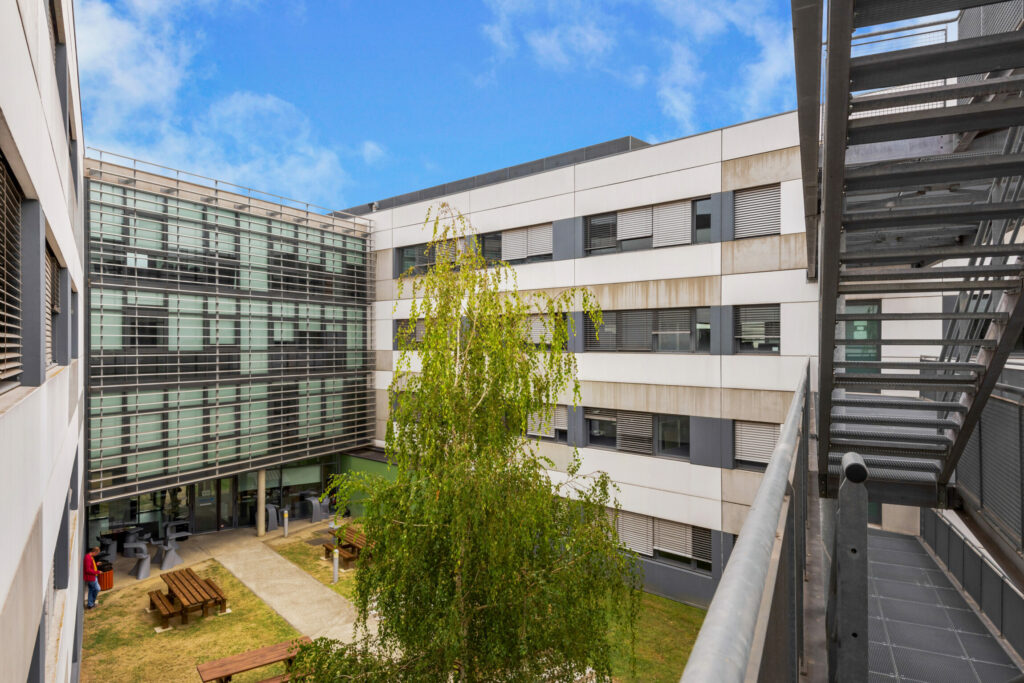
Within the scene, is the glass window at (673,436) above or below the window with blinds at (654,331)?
below

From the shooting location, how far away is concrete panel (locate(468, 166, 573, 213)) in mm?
17547

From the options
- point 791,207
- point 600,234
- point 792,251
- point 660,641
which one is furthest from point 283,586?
point 791,207

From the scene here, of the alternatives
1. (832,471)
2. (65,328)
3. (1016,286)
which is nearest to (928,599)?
(832,471)

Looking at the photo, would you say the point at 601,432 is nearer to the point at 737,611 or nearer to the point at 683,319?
the point at 683,319

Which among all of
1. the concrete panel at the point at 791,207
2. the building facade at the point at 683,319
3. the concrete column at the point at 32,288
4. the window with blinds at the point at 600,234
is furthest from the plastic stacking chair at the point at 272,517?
the concrete panel at the point at 791,207

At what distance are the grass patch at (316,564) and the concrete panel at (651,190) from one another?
12.8 metres

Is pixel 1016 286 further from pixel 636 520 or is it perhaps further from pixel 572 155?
pixel 572 155

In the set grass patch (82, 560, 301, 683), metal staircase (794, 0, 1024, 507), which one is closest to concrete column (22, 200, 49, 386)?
metal staircase (794, 0, 1024, 507)

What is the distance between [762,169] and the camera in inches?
547

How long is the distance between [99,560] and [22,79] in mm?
18974

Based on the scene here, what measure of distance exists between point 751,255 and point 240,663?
1440cm

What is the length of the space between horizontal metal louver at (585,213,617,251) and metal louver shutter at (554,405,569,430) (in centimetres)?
496

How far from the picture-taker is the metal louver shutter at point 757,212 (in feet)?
45.4

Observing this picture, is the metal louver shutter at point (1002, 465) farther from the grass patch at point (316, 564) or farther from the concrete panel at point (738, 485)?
the grass patch at point (316, 564)
